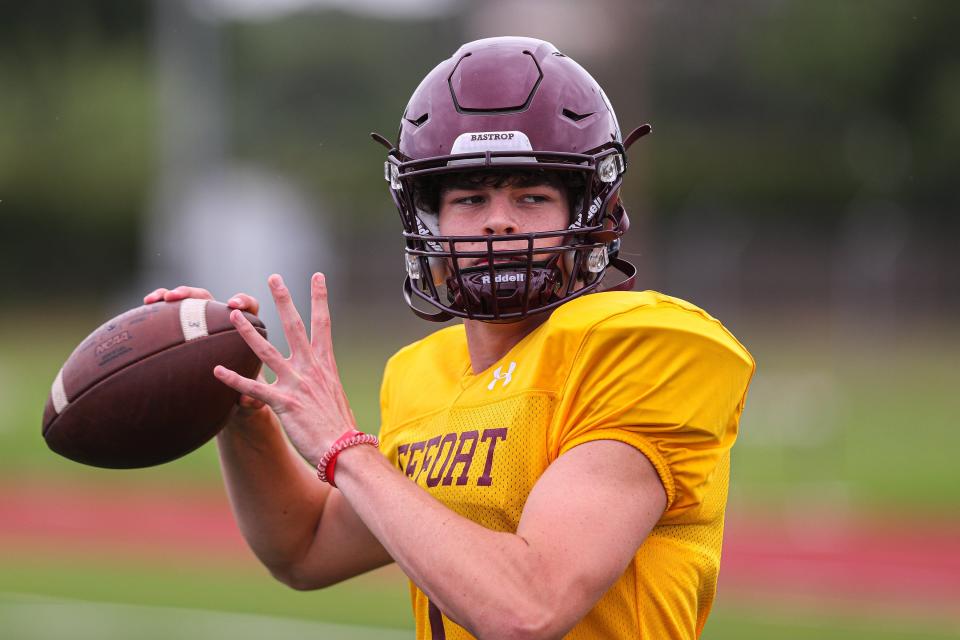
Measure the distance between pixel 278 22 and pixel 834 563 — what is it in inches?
1144

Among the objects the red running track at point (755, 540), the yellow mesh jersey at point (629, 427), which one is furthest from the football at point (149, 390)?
the red running track at point (755, 540)

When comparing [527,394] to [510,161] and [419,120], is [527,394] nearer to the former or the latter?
[510,161]

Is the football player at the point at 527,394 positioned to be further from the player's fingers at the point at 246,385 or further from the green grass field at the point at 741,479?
the green grass field at the point at 741,479

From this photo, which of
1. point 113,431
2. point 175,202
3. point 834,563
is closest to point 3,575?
point 834,563

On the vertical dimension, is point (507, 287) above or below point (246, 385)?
above

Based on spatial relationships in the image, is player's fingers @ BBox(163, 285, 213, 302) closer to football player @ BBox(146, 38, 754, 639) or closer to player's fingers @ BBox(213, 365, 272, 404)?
football player @ BBox(146, 38, 754, 639)

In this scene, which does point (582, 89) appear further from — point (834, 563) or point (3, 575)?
point (3, 575)

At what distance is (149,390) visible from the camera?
2.62 m

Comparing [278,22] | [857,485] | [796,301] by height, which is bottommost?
[796,301]

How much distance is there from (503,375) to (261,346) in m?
0.44

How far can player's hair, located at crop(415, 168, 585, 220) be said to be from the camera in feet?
8.11

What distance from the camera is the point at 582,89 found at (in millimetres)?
2574

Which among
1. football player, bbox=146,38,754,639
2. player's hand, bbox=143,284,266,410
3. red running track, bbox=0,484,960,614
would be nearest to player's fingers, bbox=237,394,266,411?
player's hand, bbox=143,284,266,410

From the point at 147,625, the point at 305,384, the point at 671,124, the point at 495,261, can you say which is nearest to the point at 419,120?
the point at 495,261
